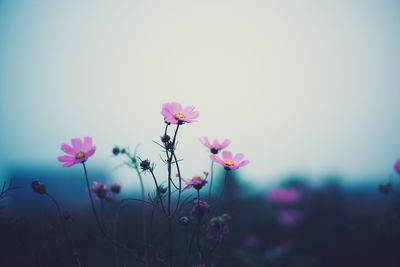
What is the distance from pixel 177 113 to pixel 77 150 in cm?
56

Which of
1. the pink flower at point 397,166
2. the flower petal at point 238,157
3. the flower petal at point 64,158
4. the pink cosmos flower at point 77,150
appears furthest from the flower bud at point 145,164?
the pink flower at point 397,166

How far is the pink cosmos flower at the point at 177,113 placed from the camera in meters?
0.95

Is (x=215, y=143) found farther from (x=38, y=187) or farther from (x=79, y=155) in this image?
(x=38, y=187)

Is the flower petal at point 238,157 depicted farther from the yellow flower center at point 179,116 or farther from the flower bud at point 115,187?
the flower bud at point 115,187

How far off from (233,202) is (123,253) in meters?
1.79

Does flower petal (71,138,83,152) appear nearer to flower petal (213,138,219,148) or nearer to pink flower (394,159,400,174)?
flower petal (213,138,219,148)

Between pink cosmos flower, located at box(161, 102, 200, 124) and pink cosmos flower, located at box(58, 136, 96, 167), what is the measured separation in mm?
380

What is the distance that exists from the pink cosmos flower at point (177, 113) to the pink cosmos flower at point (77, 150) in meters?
0.38

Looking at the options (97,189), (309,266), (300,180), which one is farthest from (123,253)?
(300,180)

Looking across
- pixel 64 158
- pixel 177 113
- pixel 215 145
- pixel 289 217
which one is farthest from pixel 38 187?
pixel 289 217

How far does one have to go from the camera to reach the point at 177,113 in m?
1.03

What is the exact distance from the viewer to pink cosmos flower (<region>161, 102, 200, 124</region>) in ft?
3.12

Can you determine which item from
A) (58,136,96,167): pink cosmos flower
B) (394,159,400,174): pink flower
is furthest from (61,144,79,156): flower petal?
(394,159,400,174): pink flower

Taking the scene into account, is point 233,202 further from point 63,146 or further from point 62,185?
point 62,185
